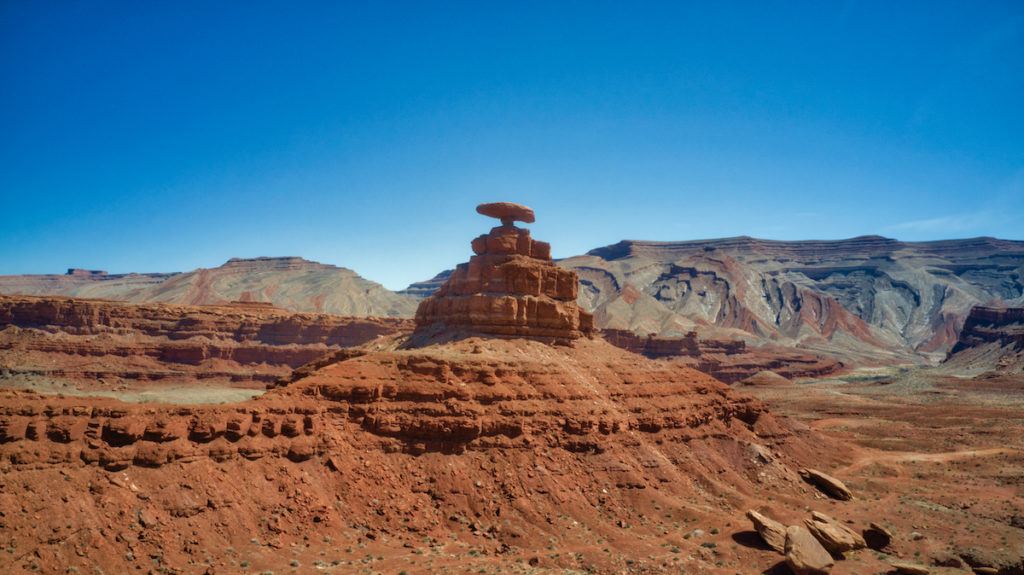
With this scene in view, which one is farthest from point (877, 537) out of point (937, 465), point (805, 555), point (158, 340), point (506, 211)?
point (158, 340)

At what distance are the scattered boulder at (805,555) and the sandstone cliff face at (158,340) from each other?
75.6 metres

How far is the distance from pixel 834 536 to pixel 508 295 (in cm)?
2314

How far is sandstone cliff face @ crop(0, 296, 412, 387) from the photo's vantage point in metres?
79.8

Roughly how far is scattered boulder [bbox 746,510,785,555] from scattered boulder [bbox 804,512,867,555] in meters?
1.44

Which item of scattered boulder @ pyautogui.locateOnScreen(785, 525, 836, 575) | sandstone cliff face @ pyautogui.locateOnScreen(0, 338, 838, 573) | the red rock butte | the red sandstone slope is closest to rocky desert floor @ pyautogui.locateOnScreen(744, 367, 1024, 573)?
scattered boulder @ pyautogui.locateOnScreen(785, 525, 836, 575)

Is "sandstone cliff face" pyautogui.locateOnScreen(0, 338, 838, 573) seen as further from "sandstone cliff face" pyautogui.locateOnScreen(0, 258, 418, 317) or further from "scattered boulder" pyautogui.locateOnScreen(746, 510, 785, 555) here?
"sandstone cliff face" pyautogui.locateOnScreen(0, 258, 418, 317)

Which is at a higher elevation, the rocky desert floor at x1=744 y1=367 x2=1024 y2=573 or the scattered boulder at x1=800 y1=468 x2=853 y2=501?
the scattered boulder at x1=800 y1=468 x2=853 y2=501

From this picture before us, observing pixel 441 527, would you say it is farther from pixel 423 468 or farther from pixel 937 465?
pixel 937 465

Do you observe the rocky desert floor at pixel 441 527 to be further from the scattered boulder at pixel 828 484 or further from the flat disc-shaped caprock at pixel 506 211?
the flat disc-shaped caprock at pixel 506 211

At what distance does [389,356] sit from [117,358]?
68.4 m

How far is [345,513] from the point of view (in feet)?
87.8

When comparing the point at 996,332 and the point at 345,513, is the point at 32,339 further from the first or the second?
the point at 996,332

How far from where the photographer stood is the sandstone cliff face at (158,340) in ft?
262

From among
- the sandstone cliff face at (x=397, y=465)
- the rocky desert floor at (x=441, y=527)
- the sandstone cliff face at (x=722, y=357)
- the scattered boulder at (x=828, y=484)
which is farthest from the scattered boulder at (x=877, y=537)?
the sandstone cliff face at (x=722, y=357)
